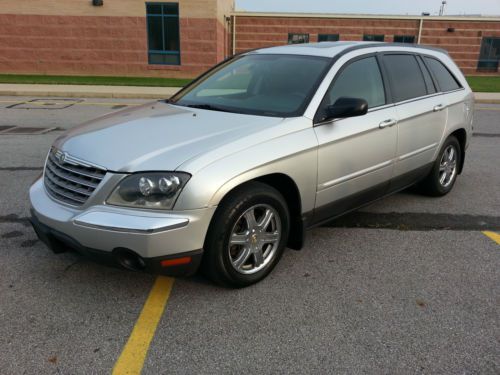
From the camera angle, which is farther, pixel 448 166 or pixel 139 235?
pixel 448 166

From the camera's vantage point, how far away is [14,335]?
2.71m

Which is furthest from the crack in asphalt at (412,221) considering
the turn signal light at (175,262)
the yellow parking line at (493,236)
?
the turn signal light at (175,262)

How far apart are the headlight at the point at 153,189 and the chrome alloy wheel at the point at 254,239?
0.52 meters

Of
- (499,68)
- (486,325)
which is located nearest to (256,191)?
(486,325)

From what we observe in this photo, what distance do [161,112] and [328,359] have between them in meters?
2.44

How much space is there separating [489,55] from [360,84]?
36126mm

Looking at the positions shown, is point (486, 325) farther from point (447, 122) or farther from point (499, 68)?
point (499, 68)

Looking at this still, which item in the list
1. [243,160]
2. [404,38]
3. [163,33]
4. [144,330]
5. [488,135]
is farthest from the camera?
[404,38]

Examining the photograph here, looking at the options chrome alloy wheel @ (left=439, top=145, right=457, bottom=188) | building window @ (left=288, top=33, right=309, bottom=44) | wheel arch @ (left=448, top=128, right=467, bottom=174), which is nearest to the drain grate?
chrome alloy wheel @ (left=439, top=145, right=457, bottom=188)

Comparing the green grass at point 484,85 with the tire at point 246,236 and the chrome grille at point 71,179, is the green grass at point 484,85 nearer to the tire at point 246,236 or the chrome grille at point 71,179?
the tire at point 246,236

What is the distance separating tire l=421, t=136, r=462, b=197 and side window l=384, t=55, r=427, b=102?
0.85m

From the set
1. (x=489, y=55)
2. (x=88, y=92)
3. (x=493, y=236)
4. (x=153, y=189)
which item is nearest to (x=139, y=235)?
(x=153, y=189)

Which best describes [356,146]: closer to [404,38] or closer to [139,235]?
[139,235]

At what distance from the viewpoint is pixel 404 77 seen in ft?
14.7
